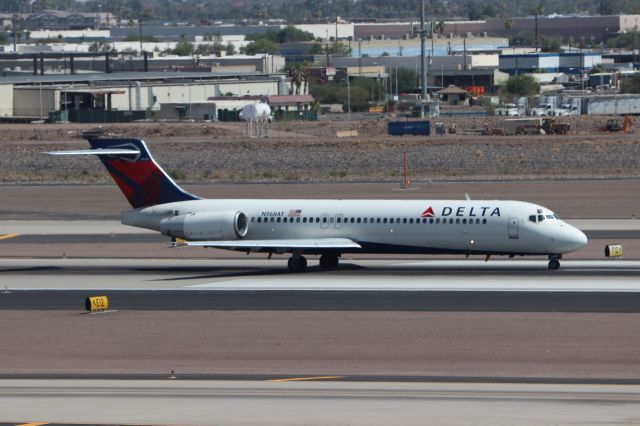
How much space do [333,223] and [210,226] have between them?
4585 mm

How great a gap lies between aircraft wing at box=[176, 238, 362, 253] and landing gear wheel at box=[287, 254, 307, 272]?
2.24 feet

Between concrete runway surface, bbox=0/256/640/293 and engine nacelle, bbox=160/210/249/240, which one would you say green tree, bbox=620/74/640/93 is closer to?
concrete runway surface, bbox=0/256/640/293

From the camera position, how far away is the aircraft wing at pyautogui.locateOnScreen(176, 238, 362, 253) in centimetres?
4684

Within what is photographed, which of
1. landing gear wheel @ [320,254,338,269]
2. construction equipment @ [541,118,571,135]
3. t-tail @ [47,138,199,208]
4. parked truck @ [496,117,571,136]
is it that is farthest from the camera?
parked truck @ [496,117,571,136]

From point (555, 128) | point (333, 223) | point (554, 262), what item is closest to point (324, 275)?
point (333, 223)

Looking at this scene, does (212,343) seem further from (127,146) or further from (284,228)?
(127,146)

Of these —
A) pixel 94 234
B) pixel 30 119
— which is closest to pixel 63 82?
pixel 30 119

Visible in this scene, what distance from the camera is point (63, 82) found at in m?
154

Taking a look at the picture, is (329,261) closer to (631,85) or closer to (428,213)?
(428,213)

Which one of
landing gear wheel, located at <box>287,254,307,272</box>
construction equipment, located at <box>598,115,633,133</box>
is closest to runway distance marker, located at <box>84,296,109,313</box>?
landing gear wheel, located at <box>287,254,307,272</box>

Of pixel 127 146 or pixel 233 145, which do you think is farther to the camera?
pixel 233 145

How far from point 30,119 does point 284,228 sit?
325ft

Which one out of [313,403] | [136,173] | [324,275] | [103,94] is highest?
[103,94]

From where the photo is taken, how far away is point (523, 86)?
175750mm
